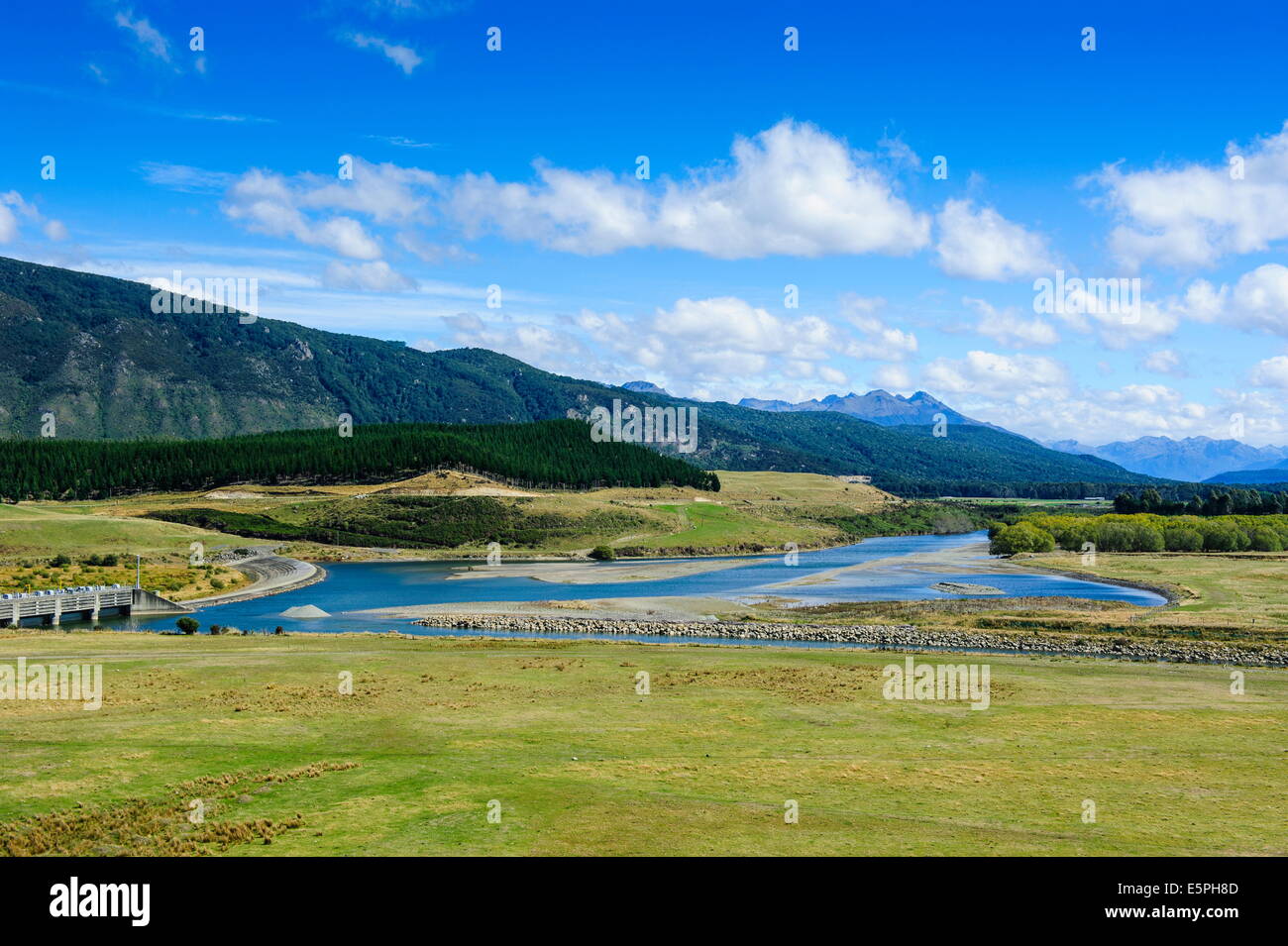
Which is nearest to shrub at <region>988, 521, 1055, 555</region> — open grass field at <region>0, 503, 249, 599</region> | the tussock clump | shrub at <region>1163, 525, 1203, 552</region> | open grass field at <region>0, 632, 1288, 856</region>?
shrub at <region>1163, 525, 1203, 552</region>

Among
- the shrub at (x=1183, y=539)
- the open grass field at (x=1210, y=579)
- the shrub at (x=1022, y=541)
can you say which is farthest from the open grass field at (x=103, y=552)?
the shrub at (x=1183, y=539)

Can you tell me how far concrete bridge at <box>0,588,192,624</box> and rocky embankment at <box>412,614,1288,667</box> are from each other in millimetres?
28954

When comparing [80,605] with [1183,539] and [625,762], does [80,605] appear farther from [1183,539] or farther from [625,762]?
[1183,539]

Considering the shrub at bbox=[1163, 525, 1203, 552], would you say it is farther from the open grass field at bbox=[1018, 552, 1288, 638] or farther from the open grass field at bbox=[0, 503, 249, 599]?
the open grass field at bbox=[0, 503, 249, 599]

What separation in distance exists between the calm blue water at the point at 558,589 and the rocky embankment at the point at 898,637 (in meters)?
4.98

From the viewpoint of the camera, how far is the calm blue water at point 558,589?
3578 inches

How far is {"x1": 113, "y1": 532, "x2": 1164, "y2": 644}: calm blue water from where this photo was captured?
90.9m

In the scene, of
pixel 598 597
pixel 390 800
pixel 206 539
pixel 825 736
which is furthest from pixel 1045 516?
pixel 390 800

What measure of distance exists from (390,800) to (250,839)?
4419mm

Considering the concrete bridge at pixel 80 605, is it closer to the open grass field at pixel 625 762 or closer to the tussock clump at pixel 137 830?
the open grass field at pixel 625 762

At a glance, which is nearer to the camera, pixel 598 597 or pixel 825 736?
pixel 825 736

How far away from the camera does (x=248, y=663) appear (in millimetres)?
53562

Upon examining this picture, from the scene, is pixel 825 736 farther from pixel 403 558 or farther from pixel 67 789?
pixel 403 558
